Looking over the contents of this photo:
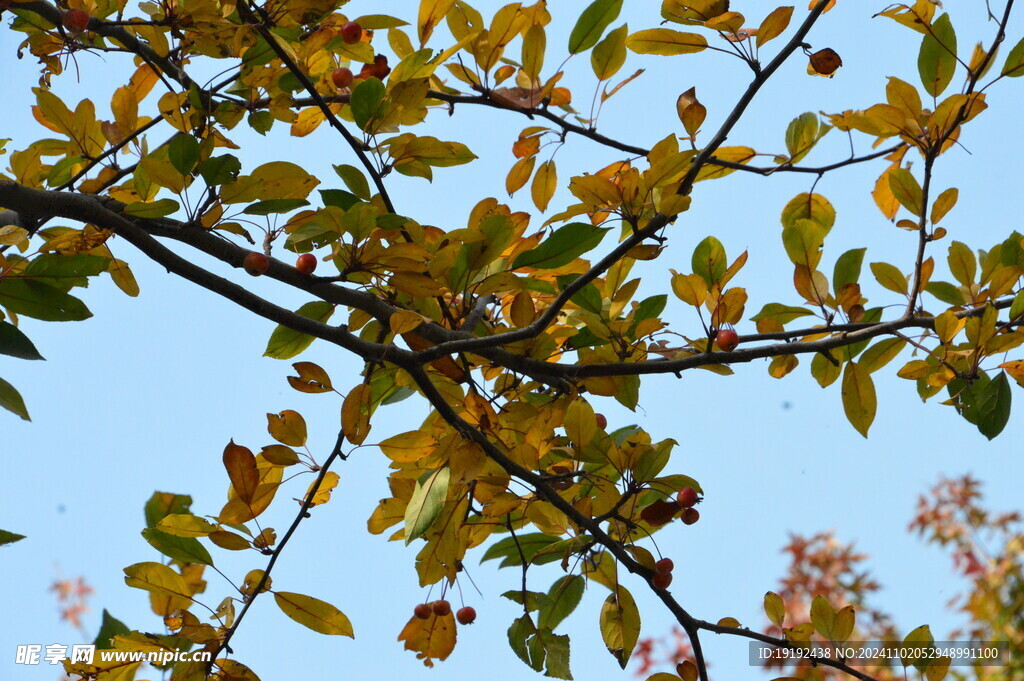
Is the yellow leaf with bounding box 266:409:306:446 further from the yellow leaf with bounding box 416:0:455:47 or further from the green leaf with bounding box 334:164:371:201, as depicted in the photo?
the yellow leaf with bounding box 416:0:455:47

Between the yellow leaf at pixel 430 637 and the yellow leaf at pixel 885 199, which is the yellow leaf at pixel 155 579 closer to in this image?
the yellow leaf at pixel 430 637

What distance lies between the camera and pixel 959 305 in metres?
1.21

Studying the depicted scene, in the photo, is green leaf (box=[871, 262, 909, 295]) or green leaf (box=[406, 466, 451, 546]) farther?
green leaf (box=[871, 262, 909, 295])

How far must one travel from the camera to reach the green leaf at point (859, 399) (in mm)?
1105

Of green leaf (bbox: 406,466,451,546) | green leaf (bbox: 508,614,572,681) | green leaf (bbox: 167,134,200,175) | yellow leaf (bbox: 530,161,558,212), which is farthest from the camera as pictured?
yellow leaf (bbox: 530,161,558,212)

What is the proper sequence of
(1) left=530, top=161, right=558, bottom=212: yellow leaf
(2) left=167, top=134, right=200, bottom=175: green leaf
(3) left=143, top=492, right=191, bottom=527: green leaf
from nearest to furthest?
(2) left=167, top=134, right=200, bottom=175: green leaf, (3) left=143, top=492, right=191, bottom=527: green leaf, (1) left=530, top=161, right=558, bottom=212: yellow leaf

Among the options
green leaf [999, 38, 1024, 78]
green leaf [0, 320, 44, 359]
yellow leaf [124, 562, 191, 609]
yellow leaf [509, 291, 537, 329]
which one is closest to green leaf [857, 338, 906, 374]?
green leaf [999, 38, 1024, 78]

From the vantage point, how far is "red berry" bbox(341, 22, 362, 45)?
1.29 m

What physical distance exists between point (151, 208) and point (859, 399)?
3.20 feet

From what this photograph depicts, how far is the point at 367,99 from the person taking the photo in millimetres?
1051

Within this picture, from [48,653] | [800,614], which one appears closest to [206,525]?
[48,653]

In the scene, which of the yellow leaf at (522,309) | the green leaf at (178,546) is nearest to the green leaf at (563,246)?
the yellow leaf at (522,309)

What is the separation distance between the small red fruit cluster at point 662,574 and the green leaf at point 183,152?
825mm

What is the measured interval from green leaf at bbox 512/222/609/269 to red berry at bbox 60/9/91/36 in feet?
2.58
